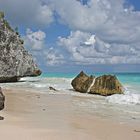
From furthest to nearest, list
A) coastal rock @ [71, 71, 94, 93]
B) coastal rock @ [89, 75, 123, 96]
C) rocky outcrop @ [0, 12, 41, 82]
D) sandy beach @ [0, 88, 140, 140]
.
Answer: rocky outcrop @ [0, 12, 41, 82], coastal rock @ [71, 71, 94, 93], coastal rock @ [89, 75, 123, 96], sandy beach @ [0, 88, 140, 140]

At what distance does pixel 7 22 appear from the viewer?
1346 inches

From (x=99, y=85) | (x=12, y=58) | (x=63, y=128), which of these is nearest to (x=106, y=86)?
(x=99, y=85)

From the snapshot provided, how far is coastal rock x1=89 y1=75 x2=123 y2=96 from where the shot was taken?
69.0 feet

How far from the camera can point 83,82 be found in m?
23.1

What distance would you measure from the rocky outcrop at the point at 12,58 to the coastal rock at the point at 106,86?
451 inches

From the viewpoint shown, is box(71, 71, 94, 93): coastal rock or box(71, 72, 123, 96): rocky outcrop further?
box(71, 71, 94, 93): coastal rock

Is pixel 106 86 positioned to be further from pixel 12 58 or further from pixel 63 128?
pixel 63 128

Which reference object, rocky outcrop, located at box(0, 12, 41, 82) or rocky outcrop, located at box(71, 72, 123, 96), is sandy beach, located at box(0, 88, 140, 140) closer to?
rocky outcrop, located at box(71, 72, 123, 96)

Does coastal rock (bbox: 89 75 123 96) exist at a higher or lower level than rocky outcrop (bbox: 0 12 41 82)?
lower

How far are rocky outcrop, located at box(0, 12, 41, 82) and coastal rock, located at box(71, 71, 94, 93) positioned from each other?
31.5 ft

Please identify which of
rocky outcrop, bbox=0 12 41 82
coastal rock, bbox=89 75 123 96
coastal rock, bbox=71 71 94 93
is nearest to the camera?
coastal rock, bbox=89 75 123 96

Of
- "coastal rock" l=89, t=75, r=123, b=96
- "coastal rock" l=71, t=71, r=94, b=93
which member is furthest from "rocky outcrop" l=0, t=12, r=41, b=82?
"coastal rock" l=89, t=75, r=123, b=96

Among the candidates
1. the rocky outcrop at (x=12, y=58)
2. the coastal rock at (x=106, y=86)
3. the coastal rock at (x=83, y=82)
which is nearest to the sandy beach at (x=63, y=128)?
the coastal rock at (x=106, y=86)

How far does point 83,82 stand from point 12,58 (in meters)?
11.0
